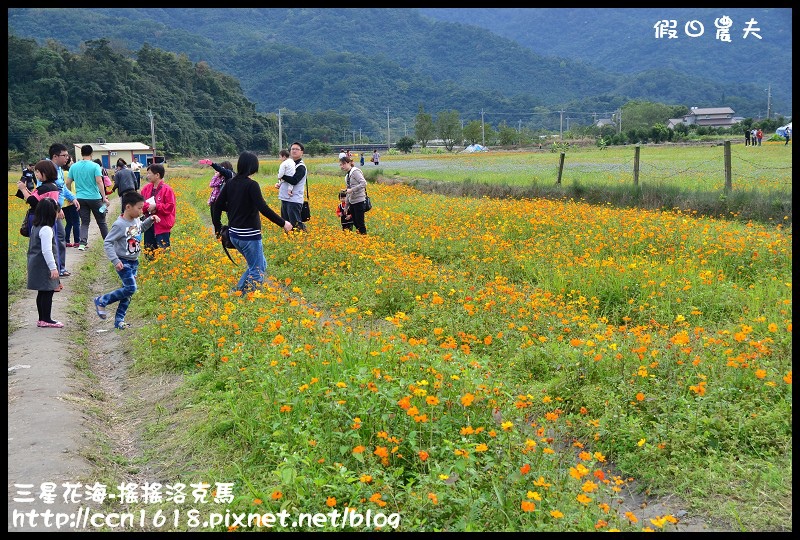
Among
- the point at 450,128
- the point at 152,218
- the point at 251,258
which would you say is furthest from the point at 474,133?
the point at 251,258

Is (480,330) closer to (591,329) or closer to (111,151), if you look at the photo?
(591,329)

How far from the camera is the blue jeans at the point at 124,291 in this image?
754 cm

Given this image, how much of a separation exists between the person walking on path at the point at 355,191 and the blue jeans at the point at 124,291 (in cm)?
426

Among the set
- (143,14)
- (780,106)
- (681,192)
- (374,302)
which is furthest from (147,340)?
(143,14)

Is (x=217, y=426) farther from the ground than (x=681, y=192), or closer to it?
closer to it

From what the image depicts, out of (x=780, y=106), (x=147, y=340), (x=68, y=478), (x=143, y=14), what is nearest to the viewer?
(x=68, y=478)

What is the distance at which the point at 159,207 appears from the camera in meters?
10.1

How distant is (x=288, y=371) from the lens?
16.1 feet

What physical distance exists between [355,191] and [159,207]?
9.69 feet

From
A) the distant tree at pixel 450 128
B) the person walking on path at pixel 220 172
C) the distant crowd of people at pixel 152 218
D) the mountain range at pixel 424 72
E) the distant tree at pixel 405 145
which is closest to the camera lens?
the distant crowd of people at pixel 152 218

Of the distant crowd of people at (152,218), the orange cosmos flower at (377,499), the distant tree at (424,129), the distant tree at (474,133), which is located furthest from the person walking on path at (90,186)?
the distant tree at (424,129)

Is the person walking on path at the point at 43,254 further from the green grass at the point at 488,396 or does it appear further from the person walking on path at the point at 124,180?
the person walking on path at the point at 124,180

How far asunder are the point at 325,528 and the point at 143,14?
679 feet

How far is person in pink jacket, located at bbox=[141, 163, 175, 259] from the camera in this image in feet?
32.7
